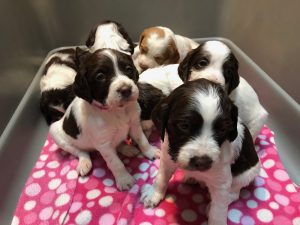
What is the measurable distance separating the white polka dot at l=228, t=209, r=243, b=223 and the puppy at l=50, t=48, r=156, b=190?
0.80 meters

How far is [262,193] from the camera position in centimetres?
262

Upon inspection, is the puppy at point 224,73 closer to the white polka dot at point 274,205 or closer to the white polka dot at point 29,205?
the white polka dot at point 274,205

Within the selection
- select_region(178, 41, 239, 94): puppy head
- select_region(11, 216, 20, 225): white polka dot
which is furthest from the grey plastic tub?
select_region(178, 41, 239, 94): puppy head

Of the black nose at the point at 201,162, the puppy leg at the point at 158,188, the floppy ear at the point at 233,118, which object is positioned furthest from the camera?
the puppy leg at the point at 158,188

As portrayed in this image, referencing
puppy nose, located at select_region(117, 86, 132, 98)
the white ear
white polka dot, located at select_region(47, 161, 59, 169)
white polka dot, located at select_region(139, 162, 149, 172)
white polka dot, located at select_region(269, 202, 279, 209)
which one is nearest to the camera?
the white ear

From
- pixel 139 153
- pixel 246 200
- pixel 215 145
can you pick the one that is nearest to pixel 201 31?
pixel 139 153

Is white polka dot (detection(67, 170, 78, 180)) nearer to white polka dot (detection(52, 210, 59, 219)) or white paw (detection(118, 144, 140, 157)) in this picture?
white polka dot (detection(52, 210, 59, 219))

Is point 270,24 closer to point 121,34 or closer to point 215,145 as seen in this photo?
point 121,34

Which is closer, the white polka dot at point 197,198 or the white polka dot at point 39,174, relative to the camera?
the white polka dot at point 197,198

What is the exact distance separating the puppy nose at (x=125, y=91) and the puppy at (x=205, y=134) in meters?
0.37

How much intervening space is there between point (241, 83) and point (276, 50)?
2.60ft

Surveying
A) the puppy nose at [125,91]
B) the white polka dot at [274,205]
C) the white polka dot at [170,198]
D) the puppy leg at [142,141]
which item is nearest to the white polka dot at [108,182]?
the puppy leg at [142,141]

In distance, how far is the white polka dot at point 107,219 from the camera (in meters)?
2.50

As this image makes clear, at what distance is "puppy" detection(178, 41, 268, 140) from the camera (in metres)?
2.54
